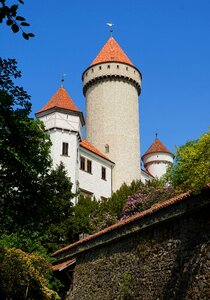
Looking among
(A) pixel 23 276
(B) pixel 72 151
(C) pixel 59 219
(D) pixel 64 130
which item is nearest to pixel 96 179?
(B) pixel 72 151

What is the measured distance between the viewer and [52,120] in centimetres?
4172

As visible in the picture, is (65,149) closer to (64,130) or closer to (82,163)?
(64,130)

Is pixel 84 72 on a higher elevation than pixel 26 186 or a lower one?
higher

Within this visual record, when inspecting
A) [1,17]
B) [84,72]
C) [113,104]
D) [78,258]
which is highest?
[84,72]

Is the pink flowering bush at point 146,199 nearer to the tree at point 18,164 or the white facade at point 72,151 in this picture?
the tree at point 18,164

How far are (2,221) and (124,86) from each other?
3546 cm

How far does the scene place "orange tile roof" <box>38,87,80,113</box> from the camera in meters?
42.4

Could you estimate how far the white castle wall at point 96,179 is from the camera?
4294cm

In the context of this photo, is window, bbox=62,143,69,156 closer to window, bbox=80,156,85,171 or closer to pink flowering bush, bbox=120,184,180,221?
window, bbox=80,156,85,171

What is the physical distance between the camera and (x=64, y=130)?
4128 centimetres

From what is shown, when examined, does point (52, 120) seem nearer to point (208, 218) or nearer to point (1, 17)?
point (208, 218)

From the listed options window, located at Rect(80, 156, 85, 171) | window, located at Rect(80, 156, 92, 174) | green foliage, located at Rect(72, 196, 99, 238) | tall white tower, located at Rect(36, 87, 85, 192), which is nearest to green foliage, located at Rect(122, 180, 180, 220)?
green foliage, located at Rect(72, 196, 99, 238)

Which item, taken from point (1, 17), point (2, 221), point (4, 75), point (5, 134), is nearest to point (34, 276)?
point (2, 221)

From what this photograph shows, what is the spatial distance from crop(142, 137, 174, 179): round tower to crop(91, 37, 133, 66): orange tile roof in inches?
636
